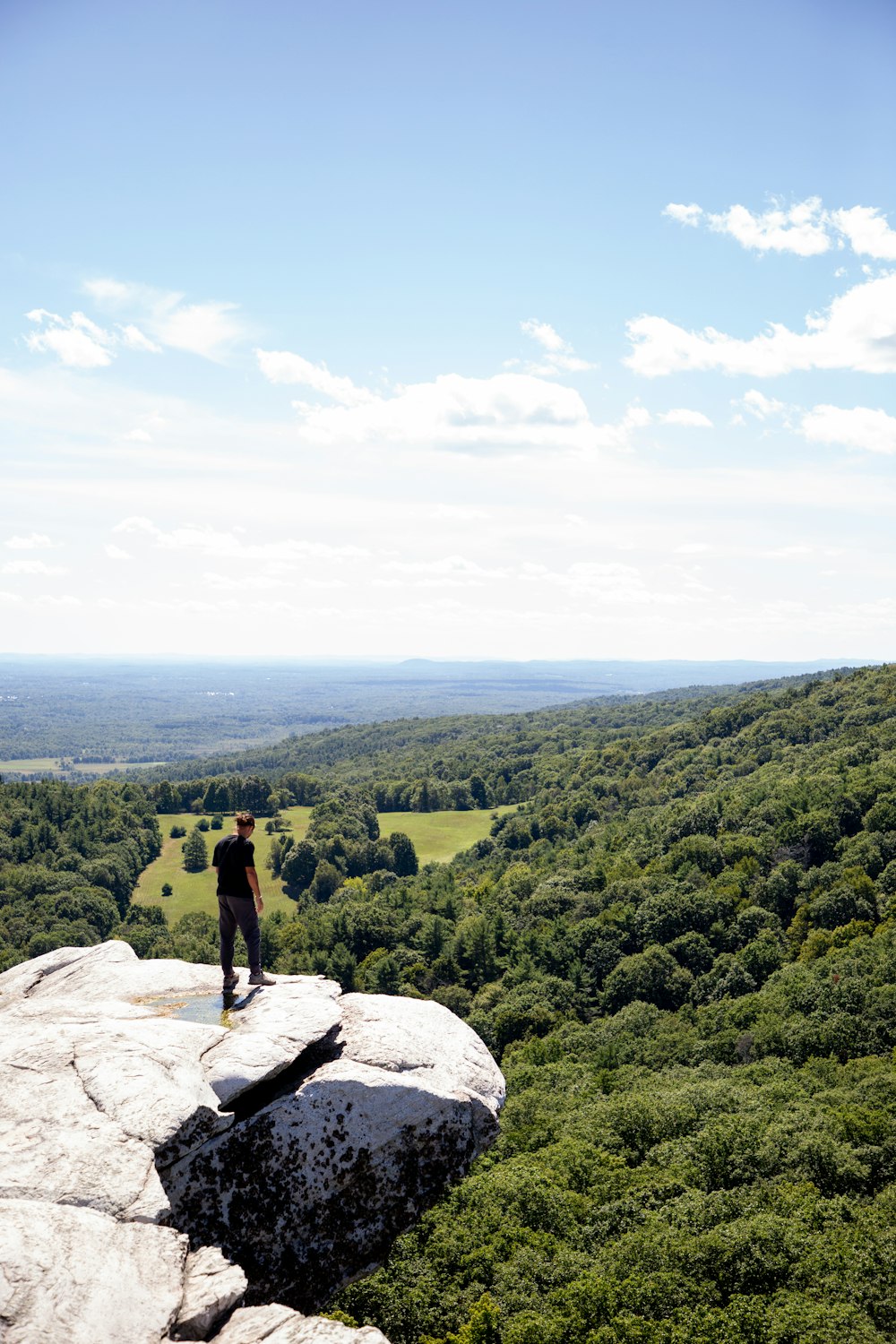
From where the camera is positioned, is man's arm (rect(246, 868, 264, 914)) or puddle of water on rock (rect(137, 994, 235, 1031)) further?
man's arm (rect(246, 868, 264, 914))

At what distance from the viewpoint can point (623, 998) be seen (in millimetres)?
76688

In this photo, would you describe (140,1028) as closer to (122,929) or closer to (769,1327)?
(769,1327)

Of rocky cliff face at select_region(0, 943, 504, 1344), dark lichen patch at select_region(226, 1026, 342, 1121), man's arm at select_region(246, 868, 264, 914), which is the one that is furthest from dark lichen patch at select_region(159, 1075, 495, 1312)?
man's arm at select_region(246, 868, 264, 914)

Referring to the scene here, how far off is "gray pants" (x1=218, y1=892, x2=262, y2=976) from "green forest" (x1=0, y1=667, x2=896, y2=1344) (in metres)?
17.5

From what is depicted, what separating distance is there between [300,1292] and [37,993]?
24.7ft

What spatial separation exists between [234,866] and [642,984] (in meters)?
69.4

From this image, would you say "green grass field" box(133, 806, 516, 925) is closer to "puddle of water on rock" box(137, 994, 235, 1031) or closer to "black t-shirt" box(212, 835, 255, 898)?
"puddle of water on rock" box(137, 994, 235, 1031)

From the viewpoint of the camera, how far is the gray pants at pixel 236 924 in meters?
15.0

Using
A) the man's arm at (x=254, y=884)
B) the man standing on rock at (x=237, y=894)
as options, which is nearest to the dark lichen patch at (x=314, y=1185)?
the man standing on rock at (x=237, y=894)

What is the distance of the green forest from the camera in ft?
90.9

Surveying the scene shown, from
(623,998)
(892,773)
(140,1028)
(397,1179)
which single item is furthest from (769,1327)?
(892,773)

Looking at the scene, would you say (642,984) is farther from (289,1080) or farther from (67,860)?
(67,860)

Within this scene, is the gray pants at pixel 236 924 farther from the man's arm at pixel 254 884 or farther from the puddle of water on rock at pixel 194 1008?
the puddle of water on rock at pixel 194 1008

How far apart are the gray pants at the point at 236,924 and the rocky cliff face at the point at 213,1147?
68 centimetres
